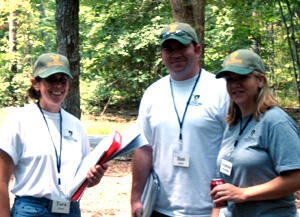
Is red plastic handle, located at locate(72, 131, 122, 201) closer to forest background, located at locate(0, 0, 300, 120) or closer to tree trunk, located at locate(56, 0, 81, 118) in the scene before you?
tree trunk, located at locate(56, 0, 81, 118)

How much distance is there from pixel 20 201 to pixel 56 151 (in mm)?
402

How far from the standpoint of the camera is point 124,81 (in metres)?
17.7

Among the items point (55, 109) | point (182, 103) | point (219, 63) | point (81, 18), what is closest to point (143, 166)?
point (182, 103)

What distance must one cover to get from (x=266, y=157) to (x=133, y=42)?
44.3ft

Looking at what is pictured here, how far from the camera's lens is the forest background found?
39.7 feet

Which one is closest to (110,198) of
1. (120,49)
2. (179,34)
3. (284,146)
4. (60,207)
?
(60,207)

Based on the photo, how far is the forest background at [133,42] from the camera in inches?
476

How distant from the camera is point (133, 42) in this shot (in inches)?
601

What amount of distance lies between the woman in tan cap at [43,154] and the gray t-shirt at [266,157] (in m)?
0.93

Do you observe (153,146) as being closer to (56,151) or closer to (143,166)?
(143,166)

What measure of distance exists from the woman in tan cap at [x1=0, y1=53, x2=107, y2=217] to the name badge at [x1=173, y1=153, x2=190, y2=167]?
1.68ft

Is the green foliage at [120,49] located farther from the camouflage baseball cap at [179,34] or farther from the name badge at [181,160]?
the name badge at [181,160]

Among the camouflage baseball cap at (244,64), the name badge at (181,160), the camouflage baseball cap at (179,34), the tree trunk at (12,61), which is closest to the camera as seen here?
the camouflage baseball cap at (244,64)

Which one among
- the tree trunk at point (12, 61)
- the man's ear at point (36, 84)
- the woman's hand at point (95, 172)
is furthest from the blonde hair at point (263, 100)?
the tree trunk at point (12, 61)
